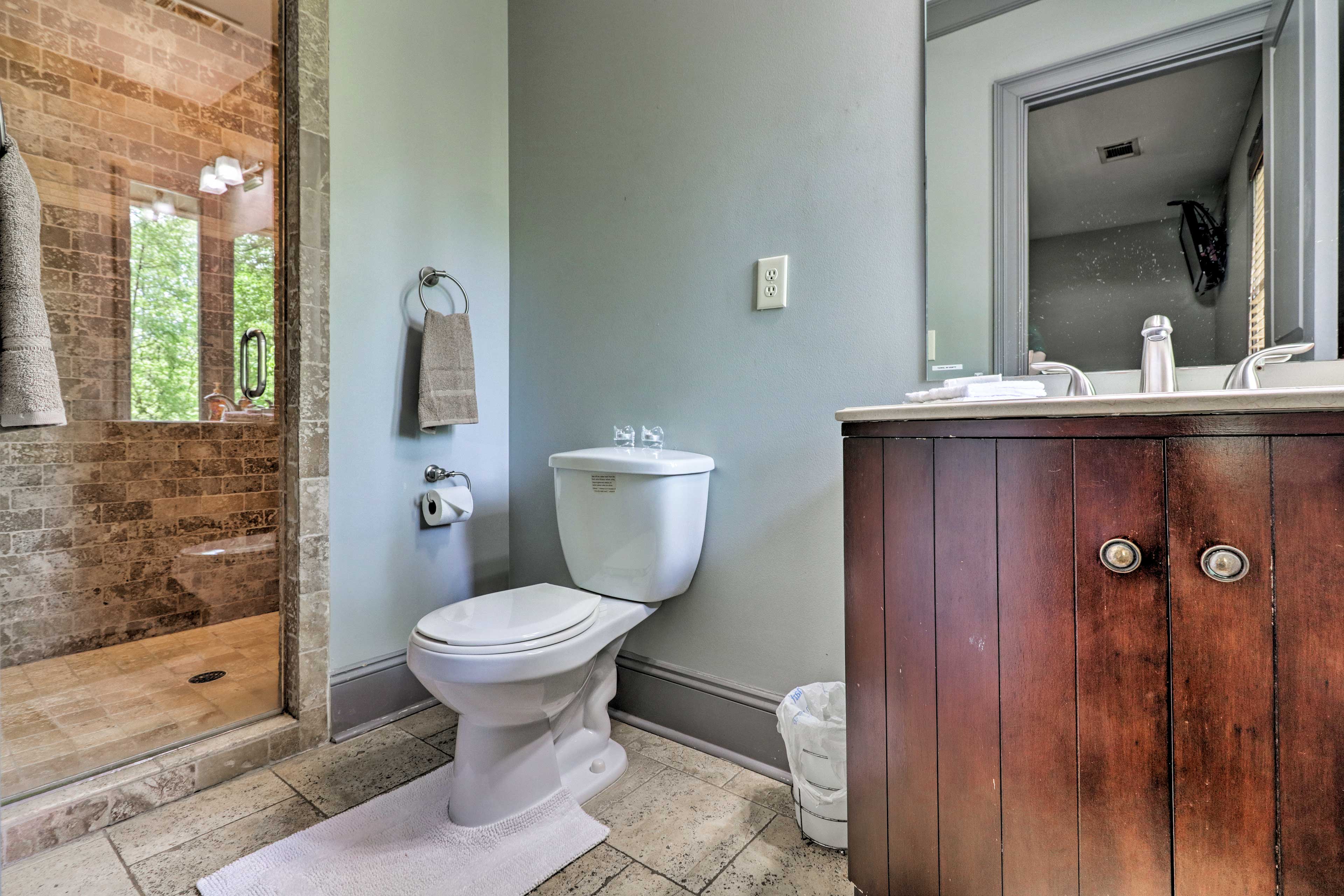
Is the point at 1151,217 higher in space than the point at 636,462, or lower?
higher

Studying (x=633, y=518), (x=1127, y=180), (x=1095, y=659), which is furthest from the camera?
(x=633, y=518)

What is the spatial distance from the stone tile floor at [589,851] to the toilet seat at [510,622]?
1.39 feet

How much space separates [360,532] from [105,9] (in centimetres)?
131

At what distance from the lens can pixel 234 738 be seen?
1.45 metres

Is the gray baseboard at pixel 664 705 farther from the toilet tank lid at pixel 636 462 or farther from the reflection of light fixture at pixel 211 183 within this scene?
the reflection of light fixture at pixel 211 183

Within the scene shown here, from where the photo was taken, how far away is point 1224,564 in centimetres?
66

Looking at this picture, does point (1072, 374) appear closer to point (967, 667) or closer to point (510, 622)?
point (967, 667)

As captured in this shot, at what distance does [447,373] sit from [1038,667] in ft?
5.23

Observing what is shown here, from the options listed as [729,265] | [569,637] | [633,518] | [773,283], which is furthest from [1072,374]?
[569,637]

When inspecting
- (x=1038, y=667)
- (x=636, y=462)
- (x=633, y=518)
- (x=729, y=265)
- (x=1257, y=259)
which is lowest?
(x=1038, y=667)

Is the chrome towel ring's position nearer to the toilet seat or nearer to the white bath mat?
the toilet seat

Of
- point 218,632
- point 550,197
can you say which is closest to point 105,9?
point 550,197

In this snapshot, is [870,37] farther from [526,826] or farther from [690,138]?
[526,826]

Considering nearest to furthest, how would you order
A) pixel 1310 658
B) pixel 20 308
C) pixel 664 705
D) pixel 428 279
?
1. pixel 1310 658
2. pixel 20 308
3. pixel 664 705
4. pixel 428 279
